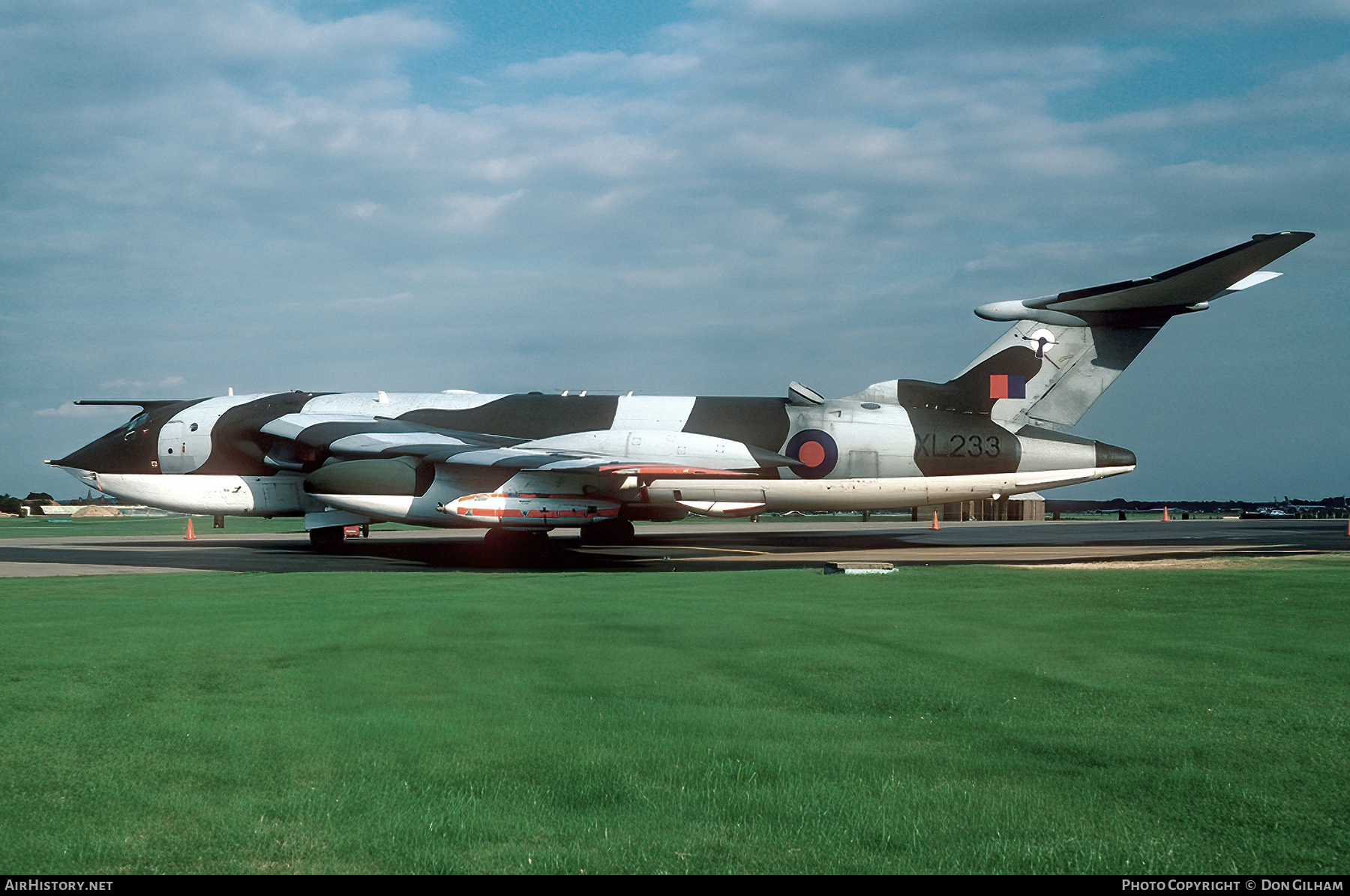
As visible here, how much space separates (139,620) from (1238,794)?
829cm

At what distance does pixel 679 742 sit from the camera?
4.30 metres

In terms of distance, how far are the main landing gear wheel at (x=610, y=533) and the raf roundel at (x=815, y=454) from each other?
5.33 metres

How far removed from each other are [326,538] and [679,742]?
19.7 meters

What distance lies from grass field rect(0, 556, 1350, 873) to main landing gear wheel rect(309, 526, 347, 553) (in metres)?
14.0

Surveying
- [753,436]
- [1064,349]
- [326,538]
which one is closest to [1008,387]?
[1064,349]

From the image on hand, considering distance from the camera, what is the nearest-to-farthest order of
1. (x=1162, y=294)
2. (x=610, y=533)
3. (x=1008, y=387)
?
(x=1162, y=294)
(x=1008, y=387)
(x=610, y=533)

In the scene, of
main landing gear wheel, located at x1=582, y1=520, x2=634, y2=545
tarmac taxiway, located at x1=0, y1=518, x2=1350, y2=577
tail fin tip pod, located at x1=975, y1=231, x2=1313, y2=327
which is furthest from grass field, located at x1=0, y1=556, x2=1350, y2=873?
main landing gear wheel, located at x1=582, y1=520, x2=634, y2=545

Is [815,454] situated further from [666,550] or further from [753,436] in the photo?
[666,550]

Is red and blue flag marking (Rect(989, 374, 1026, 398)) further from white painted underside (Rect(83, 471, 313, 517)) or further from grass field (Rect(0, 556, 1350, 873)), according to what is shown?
white painted underside (Rect(83, 471, 313, 517))

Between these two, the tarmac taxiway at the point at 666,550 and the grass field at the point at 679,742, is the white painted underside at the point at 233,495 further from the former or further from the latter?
the grass field at the point at 679,742

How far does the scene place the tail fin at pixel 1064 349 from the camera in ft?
70.6

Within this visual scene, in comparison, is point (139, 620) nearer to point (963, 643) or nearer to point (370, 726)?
point (370, 726)

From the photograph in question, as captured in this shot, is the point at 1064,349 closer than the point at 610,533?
Yes

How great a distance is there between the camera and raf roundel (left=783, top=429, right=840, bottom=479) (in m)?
22.2
